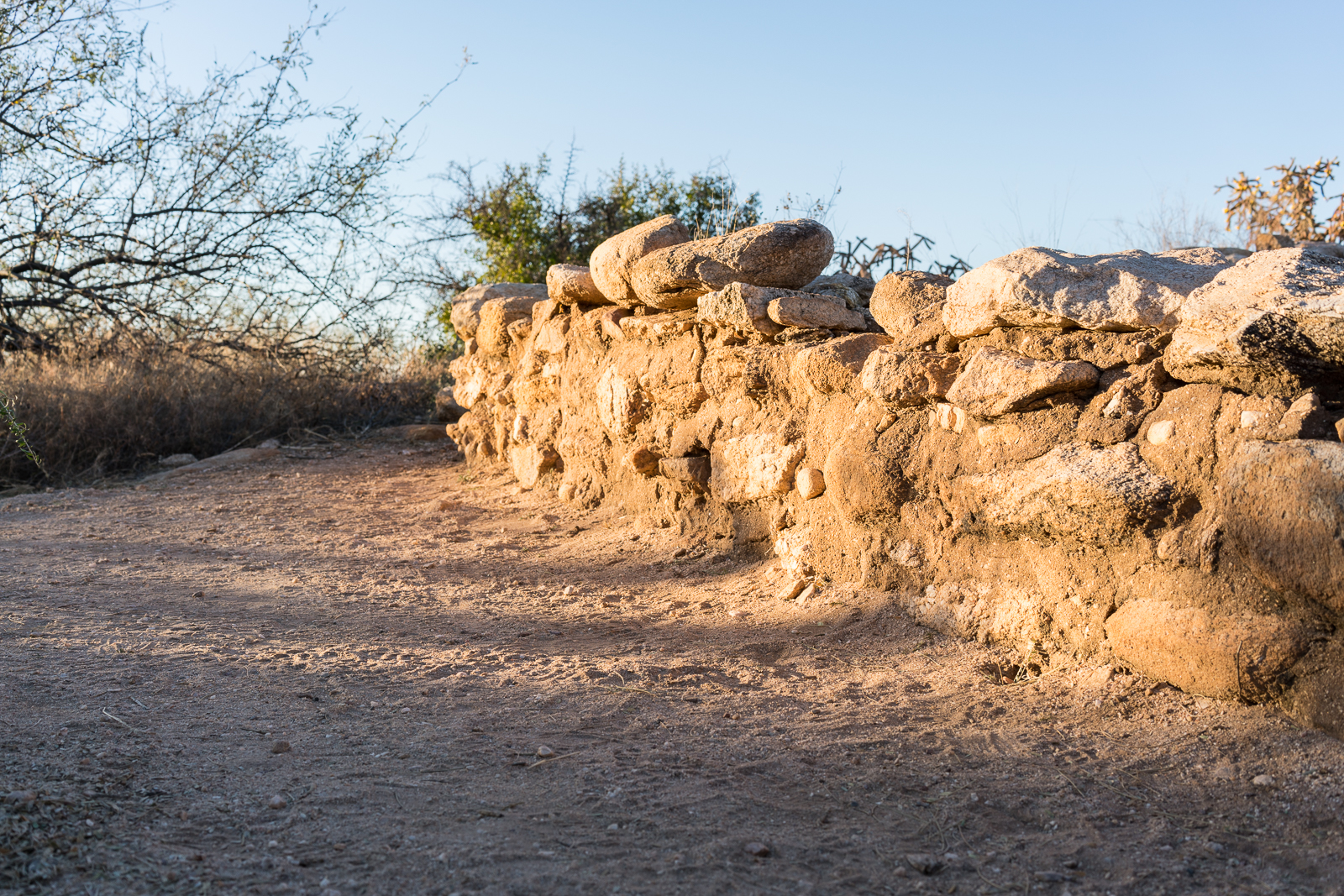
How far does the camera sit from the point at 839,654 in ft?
9.78

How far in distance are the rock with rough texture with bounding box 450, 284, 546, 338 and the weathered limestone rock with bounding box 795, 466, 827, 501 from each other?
3.08m

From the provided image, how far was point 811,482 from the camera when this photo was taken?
141 inches

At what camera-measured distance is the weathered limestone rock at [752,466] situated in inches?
146

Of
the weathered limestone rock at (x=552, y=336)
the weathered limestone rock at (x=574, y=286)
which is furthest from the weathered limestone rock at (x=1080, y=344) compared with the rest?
the weathered limestone rock at (x=552, y=336)

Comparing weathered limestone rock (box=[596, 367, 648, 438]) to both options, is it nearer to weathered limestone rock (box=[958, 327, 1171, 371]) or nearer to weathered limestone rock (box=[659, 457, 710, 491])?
weathered limestone rock (box=[659, 457, 710, 491])

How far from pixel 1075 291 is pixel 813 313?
46.8 inches

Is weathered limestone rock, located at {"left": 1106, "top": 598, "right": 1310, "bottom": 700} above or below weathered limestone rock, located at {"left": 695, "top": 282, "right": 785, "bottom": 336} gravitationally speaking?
below

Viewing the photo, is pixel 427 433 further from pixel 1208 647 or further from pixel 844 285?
pixel 1208 647

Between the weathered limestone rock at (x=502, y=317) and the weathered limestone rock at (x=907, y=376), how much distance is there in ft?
9.55

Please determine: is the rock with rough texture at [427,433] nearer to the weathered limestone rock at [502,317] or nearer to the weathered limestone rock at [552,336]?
the weathered limestone rock at [502,317]

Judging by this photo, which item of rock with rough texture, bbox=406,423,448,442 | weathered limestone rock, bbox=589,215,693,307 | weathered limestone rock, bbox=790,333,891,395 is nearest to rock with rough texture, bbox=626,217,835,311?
weathered limestone rock, bbox=589,215,693,307

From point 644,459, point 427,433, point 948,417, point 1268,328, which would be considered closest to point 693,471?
point 644,459

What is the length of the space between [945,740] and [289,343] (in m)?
8.01

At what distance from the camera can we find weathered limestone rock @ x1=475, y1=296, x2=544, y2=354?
5805 millimetres
